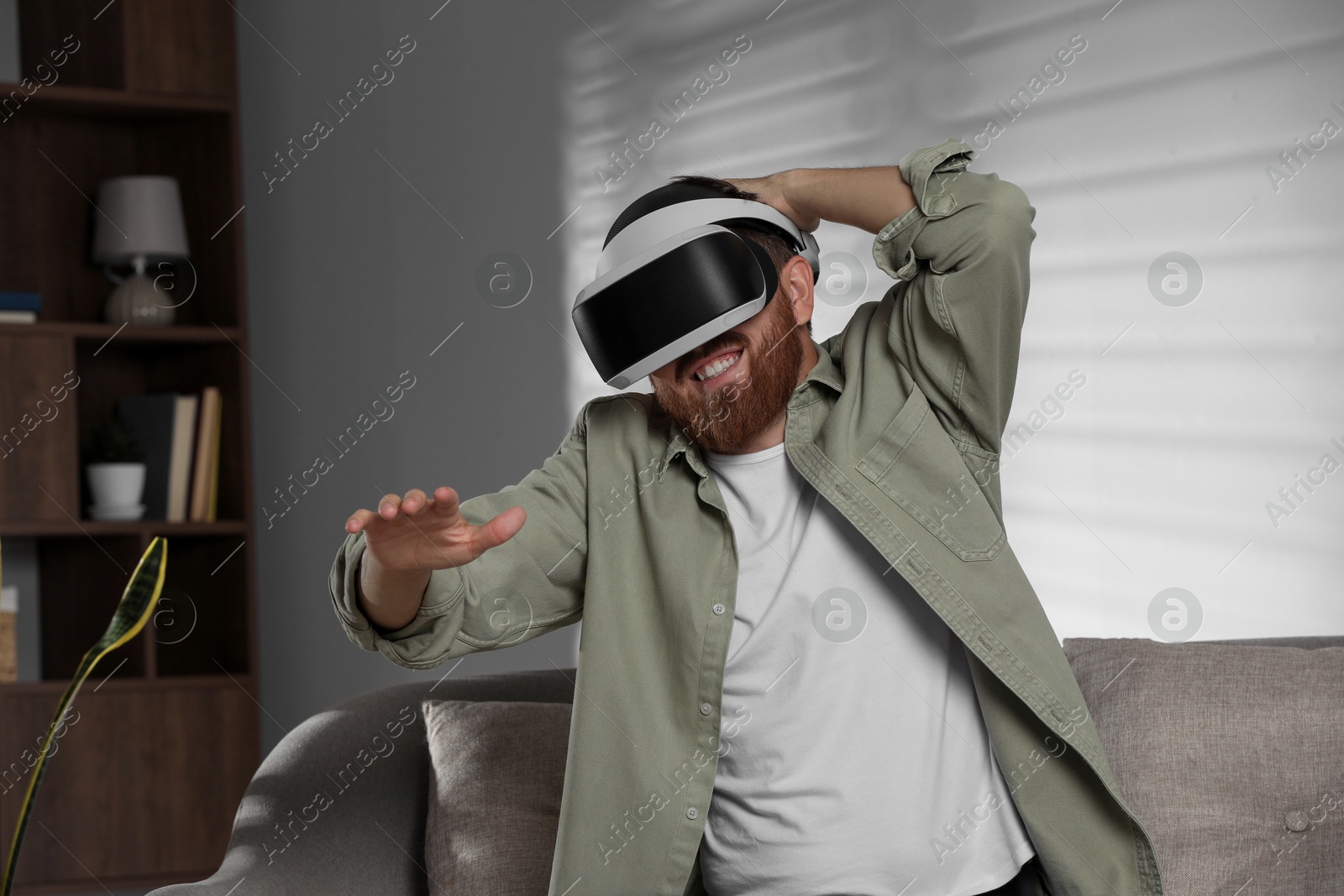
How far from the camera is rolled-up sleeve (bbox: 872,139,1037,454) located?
1406mm

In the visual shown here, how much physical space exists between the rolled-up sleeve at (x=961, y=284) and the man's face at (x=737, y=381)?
0.47ft

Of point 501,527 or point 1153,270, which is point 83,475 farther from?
point 1153,270

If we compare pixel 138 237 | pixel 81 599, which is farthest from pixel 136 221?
pixel 81 599

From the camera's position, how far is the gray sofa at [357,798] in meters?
1.62

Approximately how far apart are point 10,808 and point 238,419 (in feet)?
3.80

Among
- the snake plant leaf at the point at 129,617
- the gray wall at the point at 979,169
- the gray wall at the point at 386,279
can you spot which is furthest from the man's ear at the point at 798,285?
the gray wall at the point at 386,279

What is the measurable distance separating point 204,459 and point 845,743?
8.63 ft

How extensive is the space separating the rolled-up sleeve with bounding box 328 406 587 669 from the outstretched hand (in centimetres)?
9

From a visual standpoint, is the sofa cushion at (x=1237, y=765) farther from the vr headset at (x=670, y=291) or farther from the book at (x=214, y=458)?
the book at (x=214, y=458)

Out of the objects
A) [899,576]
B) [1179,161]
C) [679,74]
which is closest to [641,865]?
[899,576]

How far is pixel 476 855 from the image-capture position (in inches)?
64.9

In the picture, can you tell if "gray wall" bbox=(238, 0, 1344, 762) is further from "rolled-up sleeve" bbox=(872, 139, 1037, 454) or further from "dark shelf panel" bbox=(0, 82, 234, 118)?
"rolled-up sleeve" bbox=(872, 139, 1037, 454)

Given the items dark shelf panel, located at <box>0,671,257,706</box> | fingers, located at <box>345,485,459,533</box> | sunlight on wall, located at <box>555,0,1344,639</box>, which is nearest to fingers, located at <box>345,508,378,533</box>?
fingers, located at <box>345,485,459,533</box>

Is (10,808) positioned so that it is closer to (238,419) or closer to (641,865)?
(238,419)
